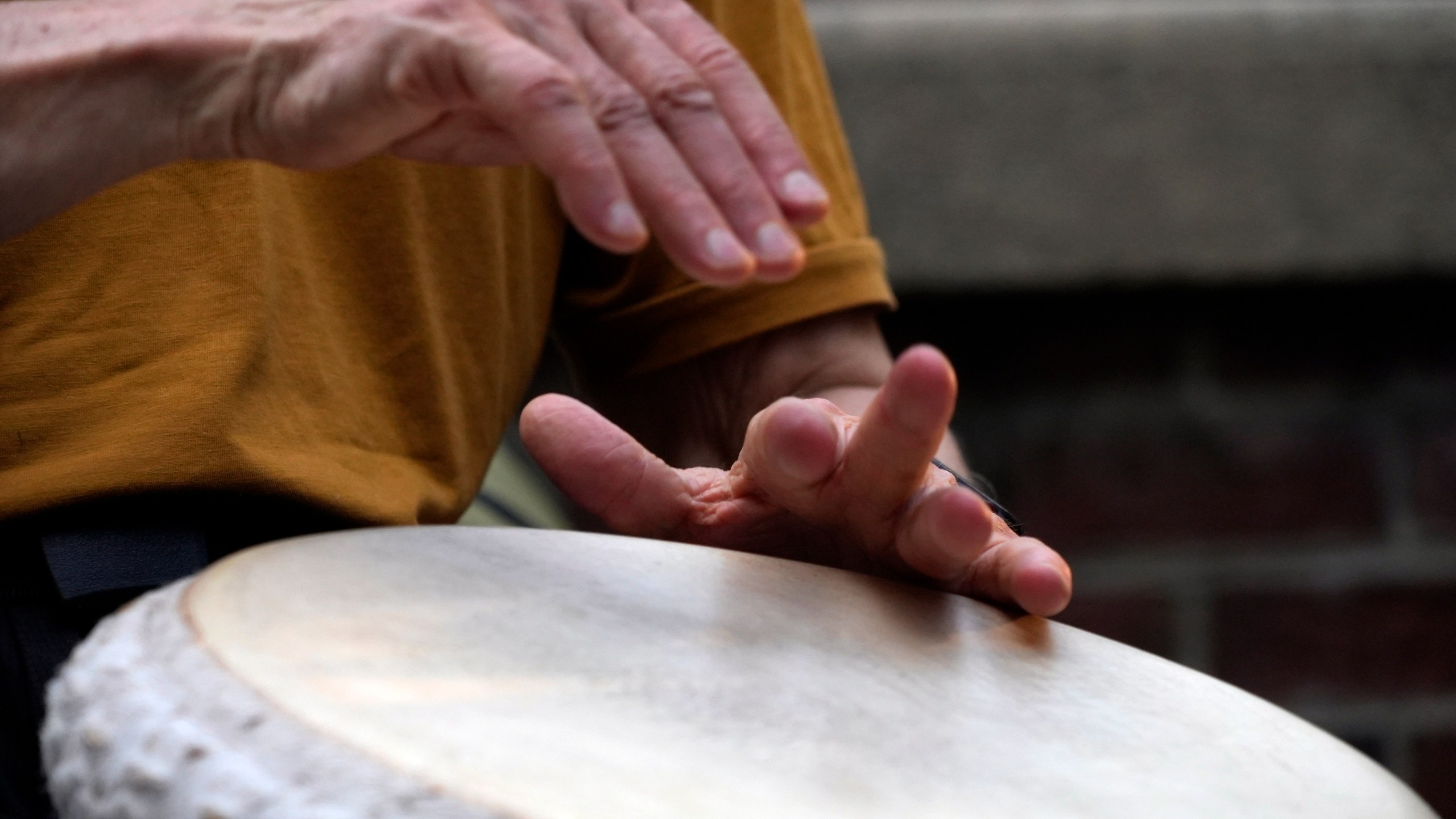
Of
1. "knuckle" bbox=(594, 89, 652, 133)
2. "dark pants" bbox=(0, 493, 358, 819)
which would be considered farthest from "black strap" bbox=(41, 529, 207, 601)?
"knuckle" bbox=(594, 89, 652, 133)

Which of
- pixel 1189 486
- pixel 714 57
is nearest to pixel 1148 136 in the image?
pixel 1189 486

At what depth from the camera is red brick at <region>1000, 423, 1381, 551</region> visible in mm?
1157

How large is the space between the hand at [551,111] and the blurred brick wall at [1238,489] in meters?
0.75

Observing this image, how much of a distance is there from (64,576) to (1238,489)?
1.00 meters

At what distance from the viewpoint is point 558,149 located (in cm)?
38

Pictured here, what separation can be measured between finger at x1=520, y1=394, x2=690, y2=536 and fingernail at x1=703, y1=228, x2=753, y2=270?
0.34 ft

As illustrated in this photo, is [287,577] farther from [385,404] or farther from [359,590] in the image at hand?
[385,404]

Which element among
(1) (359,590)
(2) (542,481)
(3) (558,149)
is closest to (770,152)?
(3) (558,149)

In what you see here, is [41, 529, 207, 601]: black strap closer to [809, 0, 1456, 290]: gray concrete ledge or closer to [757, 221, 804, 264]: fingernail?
[757, 221, 804, 264]: fingernail

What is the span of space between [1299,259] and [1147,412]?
19 cm

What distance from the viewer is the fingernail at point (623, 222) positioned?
38cm

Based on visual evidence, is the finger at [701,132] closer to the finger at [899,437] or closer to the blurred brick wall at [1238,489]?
the finger at [899,437]

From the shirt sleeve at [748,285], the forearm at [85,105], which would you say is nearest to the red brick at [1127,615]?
the shirt sleeve at [748,285]

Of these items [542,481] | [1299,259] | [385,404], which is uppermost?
[385,404]
